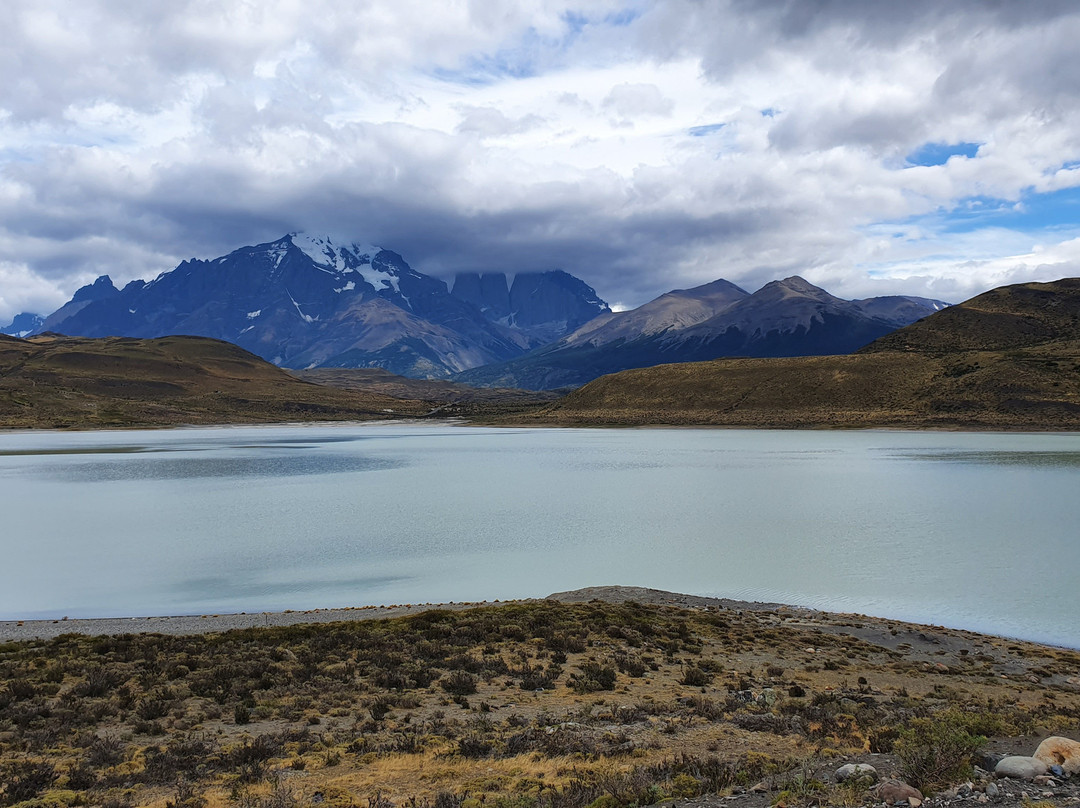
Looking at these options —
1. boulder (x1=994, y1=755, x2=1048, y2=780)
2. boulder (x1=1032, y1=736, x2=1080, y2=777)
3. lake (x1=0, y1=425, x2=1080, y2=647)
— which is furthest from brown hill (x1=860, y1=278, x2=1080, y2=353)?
boulder (x1=994, y1=755, x2=1048, y2=780)

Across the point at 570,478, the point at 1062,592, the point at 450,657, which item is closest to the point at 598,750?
the point at 450,657

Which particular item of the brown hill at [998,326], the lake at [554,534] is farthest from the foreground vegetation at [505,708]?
the brown hill at [998,326]

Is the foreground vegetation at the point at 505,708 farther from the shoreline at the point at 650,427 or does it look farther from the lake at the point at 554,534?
the shoreline at the point at 650,427

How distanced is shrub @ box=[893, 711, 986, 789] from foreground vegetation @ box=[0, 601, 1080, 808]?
1.9 inches

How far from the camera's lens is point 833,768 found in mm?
10562

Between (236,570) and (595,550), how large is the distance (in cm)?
1749

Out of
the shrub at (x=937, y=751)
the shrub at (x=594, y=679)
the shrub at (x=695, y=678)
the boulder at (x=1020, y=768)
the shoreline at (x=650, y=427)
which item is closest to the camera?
the boulder at (x=1020, y=768)

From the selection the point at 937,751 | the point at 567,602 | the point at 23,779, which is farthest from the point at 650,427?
the point at 23,779

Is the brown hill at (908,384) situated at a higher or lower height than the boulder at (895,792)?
higher

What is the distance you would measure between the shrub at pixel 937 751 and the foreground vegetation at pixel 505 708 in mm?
48

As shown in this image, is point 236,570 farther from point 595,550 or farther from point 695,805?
point 695,805

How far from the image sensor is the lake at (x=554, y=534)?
28578 millimetres

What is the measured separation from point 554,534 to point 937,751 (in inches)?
1248

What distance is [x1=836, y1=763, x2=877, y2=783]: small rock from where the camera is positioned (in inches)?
385
